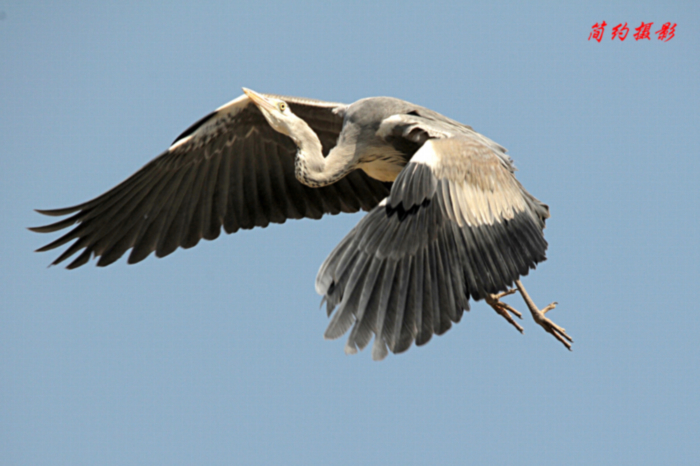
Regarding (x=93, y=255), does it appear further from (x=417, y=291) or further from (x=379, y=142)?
(x=417, y=291)

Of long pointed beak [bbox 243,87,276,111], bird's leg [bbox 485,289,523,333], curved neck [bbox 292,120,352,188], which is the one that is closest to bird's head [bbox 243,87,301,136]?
long pointed beak [bbox 243,87,276,111]

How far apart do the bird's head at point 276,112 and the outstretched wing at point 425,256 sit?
155 cm

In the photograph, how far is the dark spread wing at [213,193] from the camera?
22.6 feet

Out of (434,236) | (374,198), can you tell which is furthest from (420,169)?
(374,198)

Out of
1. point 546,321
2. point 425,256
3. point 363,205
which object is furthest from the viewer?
point 363,205

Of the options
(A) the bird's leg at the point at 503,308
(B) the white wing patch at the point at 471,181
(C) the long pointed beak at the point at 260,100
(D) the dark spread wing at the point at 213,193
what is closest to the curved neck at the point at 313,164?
(C) the long pointed beak at the point at 260,100

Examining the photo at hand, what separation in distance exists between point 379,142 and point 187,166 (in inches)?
76.8

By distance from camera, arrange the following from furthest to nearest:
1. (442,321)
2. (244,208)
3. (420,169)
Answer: (244,208) → (420,169) → (442,321)

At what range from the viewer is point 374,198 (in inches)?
292

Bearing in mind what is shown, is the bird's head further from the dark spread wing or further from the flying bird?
the dark spread wing

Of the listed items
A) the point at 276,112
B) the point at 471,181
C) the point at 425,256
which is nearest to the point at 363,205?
the point at 276,112

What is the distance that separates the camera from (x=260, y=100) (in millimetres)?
6551

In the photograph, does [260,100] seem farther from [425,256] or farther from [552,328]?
[552,328]

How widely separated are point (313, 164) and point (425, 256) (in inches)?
68.8
